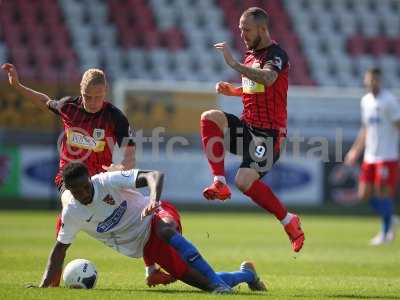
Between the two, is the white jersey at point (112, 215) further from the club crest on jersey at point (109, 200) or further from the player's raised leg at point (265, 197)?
the player's raised leg at point (265, 197)

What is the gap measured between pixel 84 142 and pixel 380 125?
786 cm

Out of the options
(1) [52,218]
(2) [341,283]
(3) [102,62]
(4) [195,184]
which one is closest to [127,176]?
(2) [341,283]

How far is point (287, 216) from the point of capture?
9078 millimetres

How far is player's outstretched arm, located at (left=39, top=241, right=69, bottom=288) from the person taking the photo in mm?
7938

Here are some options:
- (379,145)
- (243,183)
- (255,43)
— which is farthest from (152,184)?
(379,145)

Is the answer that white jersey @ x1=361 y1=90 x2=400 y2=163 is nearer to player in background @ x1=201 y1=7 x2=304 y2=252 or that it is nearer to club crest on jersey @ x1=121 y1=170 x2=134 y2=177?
player in background @ x1=201 y1=7 x2=304 y2=252

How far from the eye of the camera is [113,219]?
809 cm

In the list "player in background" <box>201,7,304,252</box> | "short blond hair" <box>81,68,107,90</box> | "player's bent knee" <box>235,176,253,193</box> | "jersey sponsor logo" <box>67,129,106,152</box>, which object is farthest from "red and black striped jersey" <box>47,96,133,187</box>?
"player's bent knee" <box>235,176,253,193</box>

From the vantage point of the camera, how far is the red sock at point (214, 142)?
9000 mm

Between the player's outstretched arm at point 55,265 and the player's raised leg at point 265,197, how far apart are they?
182 cm

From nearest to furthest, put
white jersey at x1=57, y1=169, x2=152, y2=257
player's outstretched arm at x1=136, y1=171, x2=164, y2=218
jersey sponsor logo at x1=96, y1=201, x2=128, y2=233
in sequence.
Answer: player's outstretched arm at x1=136, y1=171, x2=164, y2=218, white jersey at x1=57, y1=169, x2=152, y2=257, jersey sponsor logo at x1=96, y1=201, x2=128, y2=233

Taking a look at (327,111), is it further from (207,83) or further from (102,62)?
(102,62)

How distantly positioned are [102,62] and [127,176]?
16185mm

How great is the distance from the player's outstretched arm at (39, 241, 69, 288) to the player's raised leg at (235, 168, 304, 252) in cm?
182
